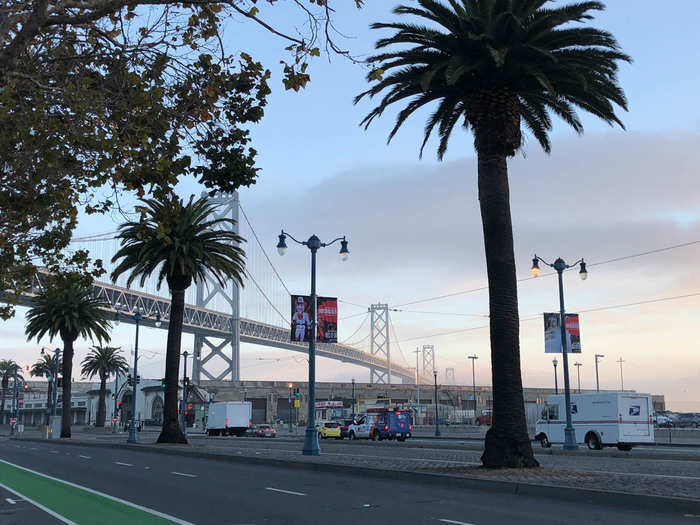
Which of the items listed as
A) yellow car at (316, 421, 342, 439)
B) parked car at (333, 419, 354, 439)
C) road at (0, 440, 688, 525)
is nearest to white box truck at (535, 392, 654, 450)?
road at (0, 440, 688, 525)

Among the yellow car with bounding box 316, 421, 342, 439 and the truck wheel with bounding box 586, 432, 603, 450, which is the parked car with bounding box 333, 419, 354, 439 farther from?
the truck wheel with bounding box 586, 432, 603, 450

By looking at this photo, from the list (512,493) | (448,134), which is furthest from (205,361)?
(512,493)

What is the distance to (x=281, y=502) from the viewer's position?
562 inches

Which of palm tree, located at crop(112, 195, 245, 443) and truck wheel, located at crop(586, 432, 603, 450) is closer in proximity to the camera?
truck wheel, located at crop(586, 432, 603, 450)

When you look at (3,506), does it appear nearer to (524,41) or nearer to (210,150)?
(210,150)

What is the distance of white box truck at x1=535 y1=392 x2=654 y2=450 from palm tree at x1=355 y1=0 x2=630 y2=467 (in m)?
16.9

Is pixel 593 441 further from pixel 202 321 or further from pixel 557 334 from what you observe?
pixel 202 321

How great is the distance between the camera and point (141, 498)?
15.3 meters

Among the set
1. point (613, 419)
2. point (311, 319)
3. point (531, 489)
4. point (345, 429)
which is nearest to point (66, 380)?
point (345, 429)

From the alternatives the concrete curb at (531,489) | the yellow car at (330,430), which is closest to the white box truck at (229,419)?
the yellow car at (330,430)

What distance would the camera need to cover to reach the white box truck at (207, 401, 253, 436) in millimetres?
68875

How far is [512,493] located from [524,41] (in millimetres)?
12410

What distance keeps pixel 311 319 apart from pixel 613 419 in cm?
1574

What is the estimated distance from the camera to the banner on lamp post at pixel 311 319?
97.8ft
